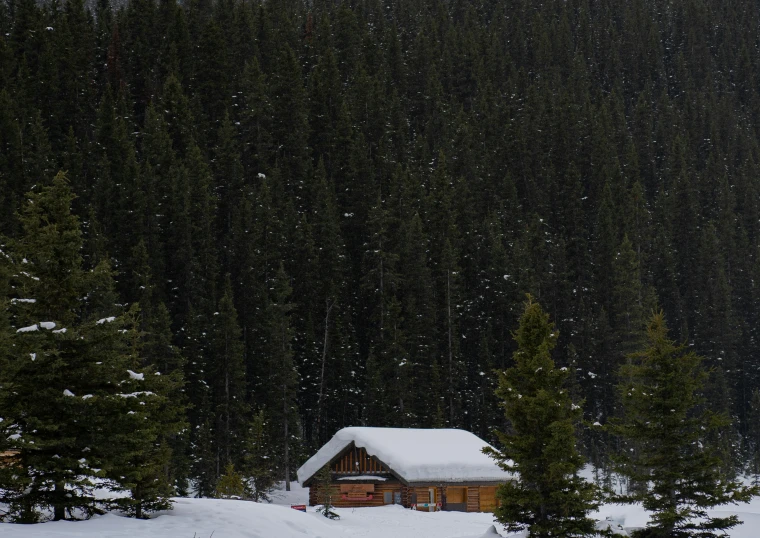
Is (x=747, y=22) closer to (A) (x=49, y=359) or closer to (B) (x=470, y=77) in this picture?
(B) (x=470, y=77)

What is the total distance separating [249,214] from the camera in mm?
70125

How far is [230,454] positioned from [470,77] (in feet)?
228

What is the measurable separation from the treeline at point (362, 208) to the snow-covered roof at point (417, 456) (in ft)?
15.5

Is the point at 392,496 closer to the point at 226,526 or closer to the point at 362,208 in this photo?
the point at 226,526

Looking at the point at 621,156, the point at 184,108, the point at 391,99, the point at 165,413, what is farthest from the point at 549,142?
the point at 165,413

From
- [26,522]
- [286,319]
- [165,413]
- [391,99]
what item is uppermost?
[391,99]

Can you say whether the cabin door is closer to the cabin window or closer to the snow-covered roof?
the snow-covered roof

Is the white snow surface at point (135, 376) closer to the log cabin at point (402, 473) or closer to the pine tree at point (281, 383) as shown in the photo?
the log cabin at point (402, 473)

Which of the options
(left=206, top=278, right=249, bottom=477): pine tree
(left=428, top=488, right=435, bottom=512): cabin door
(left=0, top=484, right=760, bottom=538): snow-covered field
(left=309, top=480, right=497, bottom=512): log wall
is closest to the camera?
(left=0, top=484, right=760, bottom=538): snow-covered field

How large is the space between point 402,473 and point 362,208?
128 feet

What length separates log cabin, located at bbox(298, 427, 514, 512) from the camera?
44.2m

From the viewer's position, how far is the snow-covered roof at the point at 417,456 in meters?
44.1

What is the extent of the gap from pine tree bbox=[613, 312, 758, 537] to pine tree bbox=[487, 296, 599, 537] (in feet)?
5.43

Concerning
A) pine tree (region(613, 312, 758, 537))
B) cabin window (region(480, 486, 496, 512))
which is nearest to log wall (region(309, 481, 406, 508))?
cabin window (region(480, 486, 496, 512))
